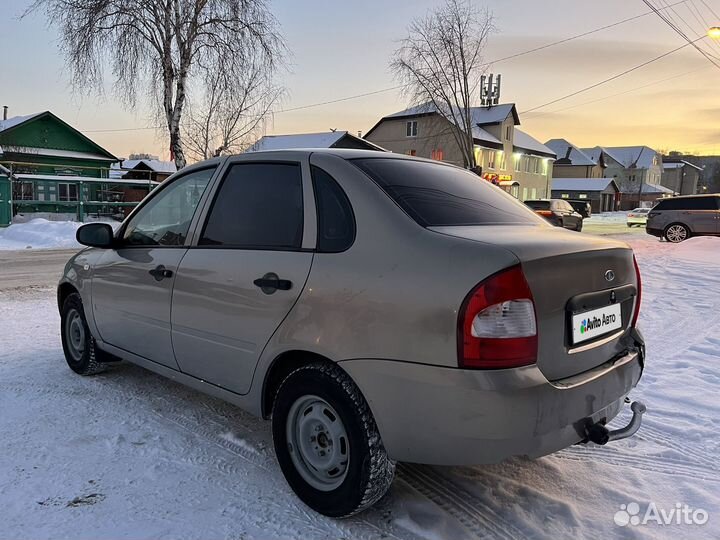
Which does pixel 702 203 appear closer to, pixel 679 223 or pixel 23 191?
pixel 679 223

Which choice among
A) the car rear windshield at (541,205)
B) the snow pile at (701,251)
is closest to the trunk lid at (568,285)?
the snow pile at (701,251)

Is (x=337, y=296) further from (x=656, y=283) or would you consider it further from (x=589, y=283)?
(x=656, y=283)

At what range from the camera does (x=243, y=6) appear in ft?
61.8

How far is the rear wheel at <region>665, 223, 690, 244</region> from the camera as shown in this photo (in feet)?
64.7

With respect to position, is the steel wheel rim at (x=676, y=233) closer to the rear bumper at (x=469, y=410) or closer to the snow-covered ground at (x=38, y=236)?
the snow-covered ground at (x=38, y=236)

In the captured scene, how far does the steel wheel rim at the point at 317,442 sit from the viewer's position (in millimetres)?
2561

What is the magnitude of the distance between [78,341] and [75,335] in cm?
7

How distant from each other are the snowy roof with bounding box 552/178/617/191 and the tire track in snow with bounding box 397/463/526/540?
72435 millimetres

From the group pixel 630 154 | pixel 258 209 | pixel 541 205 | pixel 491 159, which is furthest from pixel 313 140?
pixel 630 154

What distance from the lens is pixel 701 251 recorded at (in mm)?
13602

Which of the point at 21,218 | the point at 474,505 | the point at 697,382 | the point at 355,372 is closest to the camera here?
the point at 355,372

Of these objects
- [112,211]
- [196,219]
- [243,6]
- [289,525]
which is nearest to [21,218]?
[112,211]

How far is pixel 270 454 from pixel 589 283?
79.4 inches

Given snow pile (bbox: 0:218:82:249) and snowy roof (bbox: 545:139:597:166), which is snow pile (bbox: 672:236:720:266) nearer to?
snow pile (bbox: 0:218:82:249)
